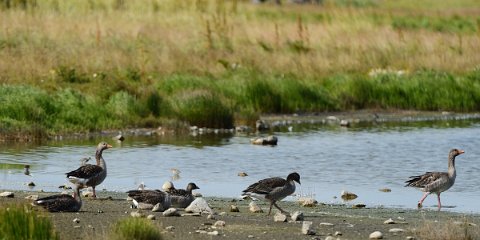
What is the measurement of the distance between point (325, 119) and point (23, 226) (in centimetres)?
2073

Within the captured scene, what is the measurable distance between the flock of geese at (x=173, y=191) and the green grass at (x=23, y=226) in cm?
275

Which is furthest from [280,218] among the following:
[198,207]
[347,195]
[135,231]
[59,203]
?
[347,195]

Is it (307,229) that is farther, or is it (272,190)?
(272,190)

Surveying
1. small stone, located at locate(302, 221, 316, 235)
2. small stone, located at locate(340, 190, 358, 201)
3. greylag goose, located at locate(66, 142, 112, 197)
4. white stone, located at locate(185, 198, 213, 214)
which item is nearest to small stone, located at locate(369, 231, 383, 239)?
small stone, located at locate(302, 221, 316, 235)

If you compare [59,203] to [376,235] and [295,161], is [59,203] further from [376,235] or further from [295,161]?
[295,161]

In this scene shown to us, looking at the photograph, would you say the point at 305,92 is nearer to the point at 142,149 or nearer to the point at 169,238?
the point at 142,149

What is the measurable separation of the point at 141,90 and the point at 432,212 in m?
13.1

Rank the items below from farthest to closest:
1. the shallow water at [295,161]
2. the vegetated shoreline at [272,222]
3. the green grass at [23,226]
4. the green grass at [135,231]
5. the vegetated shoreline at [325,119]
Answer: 1. the vegetated shoreline at [325,119]
2. the shallow water at [295,161]
3. the vegetated shoreline at [272,222]
4. the green grass at [135,231]
5. the green grass at [23,226]

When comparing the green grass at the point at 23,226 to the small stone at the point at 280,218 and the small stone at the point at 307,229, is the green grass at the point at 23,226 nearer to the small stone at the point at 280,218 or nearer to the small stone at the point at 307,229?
the small stone at the point at 307,229

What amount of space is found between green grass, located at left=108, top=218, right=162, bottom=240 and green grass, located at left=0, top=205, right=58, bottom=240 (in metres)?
0.65

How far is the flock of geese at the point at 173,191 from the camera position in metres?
15.3

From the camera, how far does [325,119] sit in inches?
1280

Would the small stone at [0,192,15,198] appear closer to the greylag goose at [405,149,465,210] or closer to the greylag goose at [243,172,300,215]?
the greylag goose at [243,172,300,215]

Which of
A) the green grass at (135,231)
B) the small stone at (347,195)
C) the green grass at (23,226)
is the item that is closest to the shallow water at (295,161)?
the small stone at (347,195)
